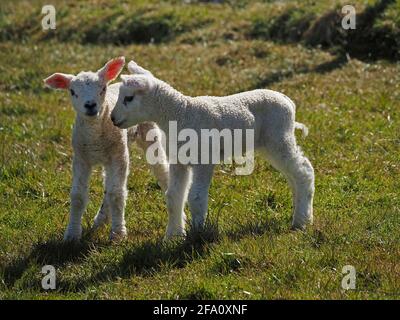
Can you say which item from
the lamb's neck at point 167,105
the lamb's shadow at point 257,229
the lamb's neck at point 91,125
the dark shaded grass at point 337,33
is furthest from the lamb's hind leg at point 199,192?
the dark shaded grass at point 337,33

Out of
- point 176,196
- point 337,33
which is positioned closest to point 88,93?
point 176,196

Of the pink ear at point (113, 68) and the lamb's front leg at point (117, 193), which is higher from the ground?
the pink ear at point (113, 68)

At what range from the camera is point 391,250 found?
691 centimetres

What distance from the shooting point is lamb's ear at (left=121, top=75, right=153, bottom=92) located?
23.9 ft

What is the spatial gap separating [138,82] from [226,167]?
3140 mm

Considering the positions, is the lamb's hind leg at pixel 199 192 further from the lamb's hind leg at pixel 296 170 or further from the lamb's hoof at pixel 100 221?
the lamb's hoof at pixel 100 221

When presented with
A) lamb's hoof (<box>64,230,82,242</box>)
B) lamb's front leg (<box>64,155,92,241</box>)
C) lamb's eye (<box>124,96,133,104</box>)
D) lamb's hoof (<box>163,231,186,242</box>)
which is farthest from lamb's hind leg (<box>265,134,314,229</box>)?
lamb's hoof (<box>64,230,82,242</box>)

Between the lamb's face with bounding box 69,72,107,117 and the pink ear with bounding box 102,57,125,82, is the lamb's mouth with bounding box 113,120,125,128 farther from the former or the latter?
the pink ear with bounding box 102,57,125,82

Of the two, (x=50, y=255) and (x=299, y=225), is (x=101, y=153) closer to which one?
(x=50, y=255)

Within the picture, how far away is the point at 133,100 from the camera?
734 cm

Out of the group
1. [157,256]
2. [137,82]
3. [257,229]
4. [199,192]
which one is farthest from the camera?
[257,229]

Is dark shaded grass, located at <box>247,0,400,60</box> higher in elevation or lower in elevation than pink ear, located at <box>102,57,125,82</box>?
lower

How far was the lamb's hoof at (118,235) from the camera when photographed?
7891 millimetres

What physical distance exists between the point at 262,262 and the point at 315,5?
10.8 meters
